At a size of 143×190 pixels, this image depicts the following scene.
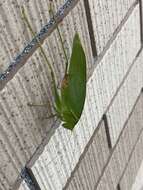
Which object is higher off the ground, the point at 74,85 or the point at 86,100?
the point at 86,100

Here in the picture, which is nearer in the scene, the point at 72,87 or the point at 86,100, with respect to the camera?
the point at 72,87

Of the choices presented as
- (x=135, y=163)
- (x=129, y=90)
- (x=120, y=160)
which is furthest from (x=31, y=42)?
(x=135, y=163)

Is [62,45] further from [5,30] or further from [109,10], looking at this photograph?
[109,10]

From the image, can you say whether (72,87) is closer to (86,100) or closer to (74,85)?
(74,85)

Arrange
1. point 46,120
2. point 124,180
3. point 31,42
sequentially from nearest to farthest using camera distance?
point 31,42
point 46,120
point 124,180

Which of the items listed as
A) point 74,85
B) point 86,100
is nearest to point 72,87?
point 74,85
